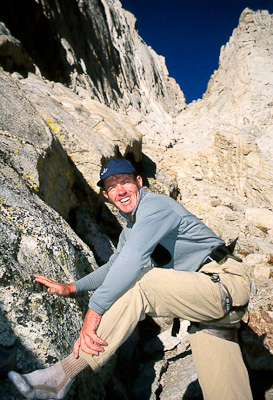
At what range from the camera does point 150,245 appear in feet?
9.13

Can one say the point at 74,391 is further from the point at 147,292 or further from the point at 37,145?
the point at 37,145

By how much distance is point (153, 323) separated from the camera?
695 cm

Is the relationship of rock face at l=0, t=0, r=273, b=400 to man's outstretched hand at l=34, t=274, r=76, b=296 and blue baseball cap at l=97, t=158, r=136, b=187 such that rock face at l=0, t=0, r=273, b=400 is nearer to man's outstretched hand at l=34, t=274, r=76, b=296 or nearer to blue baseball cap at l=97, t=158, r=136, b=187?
man's outstretched hand at l=34, t=274, r=76, b=296

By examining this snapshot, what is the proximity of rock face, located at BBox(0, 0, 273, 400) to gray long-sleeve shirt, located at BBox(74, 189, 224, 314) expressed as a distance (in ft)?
3.10

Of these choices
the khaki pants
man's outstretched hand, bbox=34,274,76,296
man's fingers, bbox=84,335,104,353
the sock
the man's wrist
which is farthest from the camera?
the man's wrist

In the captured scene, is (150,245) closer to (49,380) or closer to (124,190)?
(124,190)

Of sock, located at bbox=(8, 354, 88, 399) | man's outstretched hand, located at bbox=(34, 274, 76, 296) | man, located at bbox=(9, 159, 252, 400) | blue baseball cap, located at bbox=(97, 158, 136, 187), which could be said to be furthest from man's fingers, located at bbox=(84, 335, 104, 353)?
blue baseball cap, located at bbox=(97, 158, 136, 187)

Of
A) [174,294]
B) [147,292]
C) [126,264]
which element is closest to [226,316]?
[174,294]

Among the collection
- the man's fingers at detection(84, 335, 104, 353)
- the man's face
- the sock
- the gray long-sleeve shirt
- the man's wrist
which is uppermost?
the man's face

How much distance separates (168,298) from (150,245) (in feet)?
2.21

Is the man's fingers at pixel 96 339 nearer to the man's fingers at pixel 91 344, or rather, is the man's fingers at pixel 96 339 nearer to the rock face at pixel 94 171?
the man's fingers at pixel 91 344

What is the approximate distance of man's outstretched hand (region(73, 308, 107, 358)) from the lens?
Answer: 2.57m

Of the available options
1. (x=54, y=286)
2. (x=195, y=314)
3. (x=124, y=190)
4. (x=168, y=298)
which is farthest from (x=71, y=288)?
(x=195, y=314)

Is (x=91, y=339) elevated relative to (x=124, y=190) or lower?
lower
